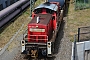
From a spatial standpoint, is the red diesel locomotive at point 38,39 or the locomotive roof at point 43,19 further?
the locomotive roof at point 43,19

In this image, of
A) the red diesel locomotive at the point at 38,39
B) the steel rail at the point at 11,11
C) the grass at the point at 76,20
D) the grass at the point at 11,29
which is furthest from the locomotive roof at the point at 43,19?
the steel rail at the point at 11,11

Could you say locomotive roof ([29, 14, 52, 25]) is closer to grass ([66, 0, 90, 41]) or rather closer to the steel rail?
grass ([66, 0, 90, 41])

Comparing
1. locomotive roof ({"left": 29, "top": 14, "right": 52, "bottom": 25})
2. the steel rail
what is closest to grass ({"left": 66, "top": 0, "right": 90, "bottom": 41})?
locomotive roof ({"left": 29, "top": 14, "right": 52, "bottom": 25})

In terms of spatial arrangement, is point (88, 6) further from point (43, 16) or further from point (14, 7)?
point (43, 16)

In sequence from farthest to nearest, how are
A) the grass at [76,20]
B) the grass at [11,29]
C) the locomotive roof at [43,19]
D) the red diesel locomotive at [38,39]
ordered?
the grass at [76,20] → the grass at [11,29] → the locomotive roof at [43,19] → the red diesel locomotive at [38,39]

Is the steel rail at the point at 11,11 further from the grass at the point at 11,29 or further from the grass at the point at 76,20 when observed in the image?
the grass at the point at 76,20

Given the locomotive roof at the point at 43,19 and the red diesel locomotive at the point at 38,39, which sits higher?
the locomotive roof at the point at 43,19

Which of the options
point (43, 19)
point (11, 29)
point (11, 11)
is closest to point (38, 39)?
point (43, 19)

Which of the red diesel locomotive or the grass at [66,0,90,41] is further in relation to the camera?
the grass at [66,0,90,41]

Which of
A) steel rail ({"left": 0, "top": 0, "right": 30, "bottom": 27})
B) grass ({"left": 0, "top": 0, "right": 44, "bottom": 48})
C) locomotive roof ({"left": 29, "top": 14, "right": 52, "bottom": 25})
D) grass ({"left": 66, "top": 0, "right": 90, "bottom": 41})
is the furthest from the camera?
steel rail ({"left": 0, "top": 0, "right": 30, "bottom": 27})

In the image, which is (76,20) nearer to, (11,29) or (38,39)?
(11,29)

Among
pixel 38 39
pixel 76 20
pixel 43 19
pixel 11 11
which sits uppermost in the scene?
pixel 11 11

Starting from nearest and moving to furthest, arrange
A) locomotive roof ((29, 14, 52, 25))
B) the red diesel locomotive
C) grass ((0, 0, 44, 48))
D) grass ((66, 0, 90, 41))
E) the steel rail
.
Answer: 1. the red diesel locomotive
2. locomotive roof ((29, 14, 52, 25))
3. grass ((0, 0, 44, 48))
4. grass ((66, 0, 90, 41))
5. the steel rail

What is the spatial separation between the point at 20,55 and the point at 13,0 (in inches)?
829
